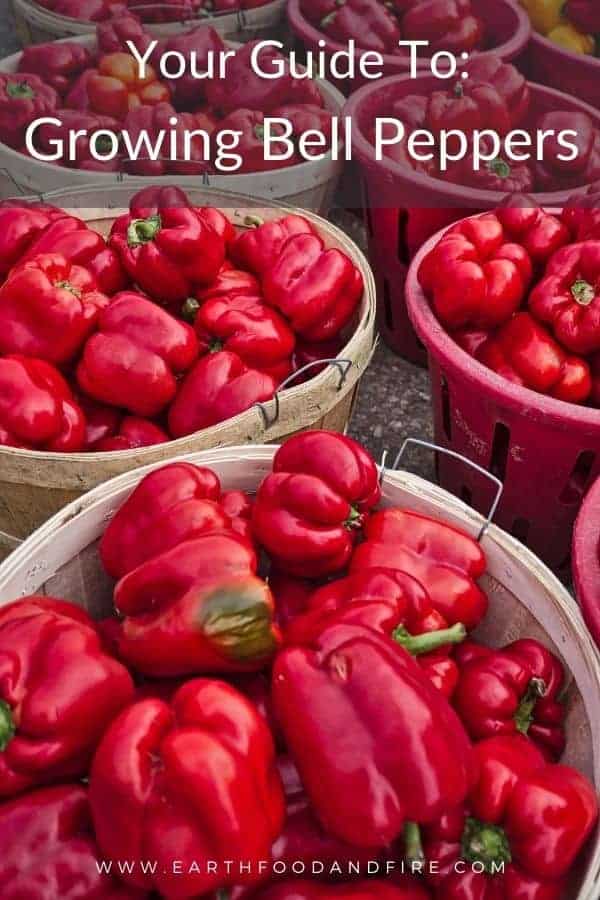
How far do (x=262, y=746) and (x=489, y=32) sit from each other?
4370mm

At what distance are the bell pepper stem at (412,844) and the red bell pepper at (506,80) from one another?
3.29 meters

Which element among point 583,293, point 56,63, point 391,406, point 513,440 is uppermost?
point 56,63

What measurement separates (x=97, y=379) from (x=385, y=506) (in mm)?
937

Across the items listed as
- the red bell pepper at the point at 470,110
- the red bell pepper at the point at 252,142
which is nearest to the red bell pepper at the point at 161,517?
Answer: the red bell pepper at the point at 252,142

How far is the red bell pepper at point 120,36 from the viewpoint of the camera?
4.36m

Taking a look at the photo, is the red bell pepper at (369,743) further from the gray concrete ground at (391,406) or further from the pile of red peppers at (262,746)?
the gray concrete ground at (391,406)

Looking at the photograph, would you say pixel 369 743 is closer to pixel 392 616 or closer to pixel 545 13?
pixel 392 616

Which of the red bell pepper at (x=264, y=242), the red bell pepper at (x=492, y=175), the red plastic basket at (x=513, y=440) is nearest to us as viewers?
the red plastic basket at (x=513, y=440)

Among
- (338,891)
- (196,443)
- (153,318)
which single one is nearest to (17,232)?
(153,318)

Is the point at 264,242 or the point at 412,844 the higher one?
the point at 264,242

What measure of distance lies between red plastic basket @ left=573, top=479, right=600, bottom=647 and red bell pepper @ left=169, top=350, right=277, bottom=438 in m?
1.00

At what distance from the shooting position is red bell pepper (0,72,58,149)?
3.99 m

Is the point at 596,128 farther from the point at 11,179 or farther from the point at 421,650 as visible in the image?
the point at 421,650

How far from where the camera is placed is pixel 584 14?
483 centimetres
